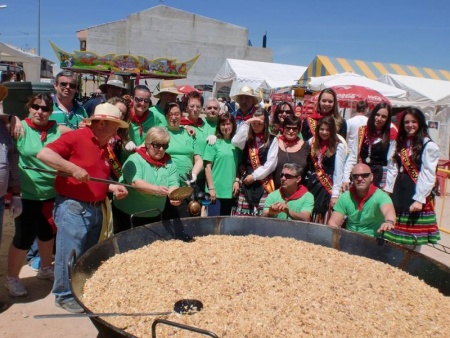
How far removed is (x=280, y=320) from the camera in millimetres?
2102

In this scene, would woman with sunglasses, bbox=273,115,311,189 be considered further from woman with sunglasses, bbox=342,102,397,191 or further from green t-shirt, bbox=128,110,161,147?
green t-shirt, bbox=128,110,161,147

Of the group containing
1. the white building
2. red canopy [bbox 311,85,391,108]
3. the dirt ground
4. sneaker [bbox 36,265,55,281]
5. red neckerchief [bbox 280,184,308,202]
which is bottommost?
the dirt ground

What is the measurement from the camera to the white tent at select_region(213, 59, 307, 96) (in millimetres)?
16723

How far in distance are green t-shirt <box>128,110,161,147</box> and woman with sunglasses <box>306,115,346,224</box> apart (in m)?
1.73

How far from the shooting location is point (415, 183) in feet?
13.4

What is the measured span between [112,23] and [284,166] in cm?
3584

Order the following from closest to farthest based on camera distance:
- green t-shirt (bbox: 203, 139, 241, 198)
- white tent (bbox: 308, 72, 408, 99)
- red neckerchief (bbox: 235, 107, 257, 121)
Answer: green t-shirt (bbox: 203, 139, 241, 198)
red neckerchief (bbox: 235, 107, 257, 121)
white tent (bbox: 308, 72, 408, 99)

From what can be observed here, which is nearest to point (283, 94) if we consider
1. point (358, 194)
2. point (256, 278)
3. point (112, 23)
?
point (358, 194)

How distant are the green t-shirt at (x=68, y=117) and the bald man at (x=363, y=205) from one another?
262cm

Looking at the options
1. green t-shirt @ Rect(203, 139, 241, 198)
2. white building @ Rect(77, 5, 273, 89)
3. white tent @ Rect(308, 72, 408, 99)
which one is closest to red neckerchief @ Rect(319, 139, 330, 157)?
green t-shirt @ Rect(203, 139, 241, 198)

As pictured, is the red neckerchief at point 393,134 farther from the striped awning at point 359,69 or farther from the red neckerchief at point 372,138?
the striped awning at point 359,69

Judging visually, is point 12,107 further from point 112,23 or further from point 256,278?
point 112,23

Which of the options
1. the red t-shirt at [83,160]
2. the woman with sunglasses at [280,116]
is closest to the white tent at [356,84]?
the woman with sunglasses at [280,116]

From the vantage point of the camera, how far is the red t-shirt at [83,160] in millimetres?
2836
